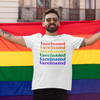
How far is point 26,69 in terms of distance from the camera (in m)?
2.64

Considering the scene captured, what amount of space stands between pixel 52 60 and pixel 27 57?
1.03 meters

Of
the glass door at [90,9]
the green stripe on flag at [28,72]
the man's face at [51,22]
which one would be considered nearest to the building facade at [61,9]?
the glass door at [90,9]

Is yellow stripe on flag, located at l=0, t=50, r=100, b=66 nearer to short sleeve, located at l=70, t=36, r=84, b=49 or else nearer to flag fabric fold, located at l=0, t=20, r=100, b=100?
flag fabric fold, located at l=0, t=20, r=100, b=100

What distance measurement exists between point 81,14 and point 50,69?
9.29m

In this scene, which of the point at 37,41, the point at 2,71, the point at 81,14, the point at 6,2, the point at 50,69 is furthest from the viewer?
the point at 81,14

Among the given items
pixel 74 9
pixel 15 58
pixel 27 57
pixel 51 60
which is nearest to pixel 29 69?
pixel 27 57

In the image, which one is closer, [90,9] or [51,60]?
[51,60]

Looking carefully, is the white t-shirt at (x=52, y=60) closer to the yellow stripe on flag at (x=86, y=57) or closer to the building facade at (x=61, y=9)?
the yellow stripe on flag at (x=86, y=57)

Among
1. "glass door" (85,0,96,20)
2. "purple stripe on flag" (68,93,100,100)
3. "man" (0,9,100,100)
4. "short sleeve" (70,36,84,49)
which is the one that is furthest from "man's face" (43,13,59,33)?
"glass door" (85,0,96,20)

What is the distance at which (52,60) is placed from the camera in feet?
5.82

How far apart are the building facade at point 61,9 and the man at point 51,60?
7988 millimetres

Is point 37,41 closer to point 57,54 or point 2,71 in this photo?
point 57,54

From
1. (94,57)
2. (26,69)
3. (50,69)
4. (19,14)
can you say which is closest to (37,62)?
(50,69)

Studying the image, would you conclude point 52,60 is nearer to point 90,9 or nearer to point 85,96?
point 85,96
